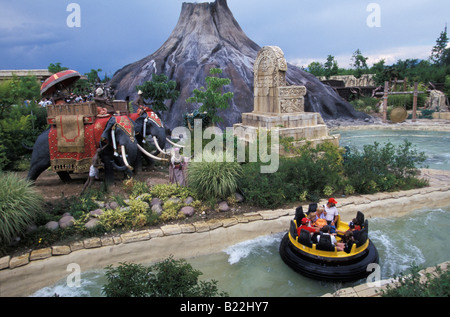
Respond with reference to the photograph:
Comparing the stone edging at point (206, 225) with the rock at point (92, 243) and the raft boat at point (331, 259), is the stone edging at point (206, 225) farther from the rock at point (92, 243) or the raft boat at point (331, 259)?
the raft boat at point (331, 259)

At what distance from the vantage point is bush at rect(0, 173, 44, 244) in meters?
6.08

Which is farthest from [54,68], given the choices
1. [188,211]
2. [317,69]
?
[317,69]

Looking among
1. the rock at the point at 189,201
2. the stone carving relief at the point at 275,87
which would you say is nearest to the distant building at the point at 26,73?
the stone carving relief at the point at 275,87

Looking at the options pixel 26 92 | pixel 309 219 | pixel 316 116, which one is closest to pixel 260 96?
pixel 316 116

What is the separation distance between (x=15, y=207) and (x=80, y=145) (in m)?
2.38

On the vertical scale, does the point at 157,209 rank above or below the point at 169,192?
below

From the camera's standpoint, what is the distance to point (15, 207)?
20.8ft

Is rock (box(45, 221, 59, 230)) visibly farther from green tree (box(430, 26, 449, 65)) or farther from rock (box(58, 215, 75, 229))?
green tree (box(430, 26, 449, 65))

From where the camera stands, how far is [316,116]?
12.1 metres

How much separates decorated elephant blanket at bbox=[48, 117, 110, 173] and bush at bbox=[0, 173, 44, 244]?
4.76ft

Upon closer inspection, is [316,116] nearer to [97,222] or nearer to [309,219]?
[309,219]

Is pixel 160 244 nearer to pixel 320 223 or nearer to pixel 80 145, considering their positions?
pixel 320 223

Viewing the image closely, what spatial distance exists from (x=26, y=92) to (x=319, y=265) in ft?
56.0

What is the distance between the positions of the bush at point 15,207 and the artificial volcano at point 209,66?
13.9 metres
